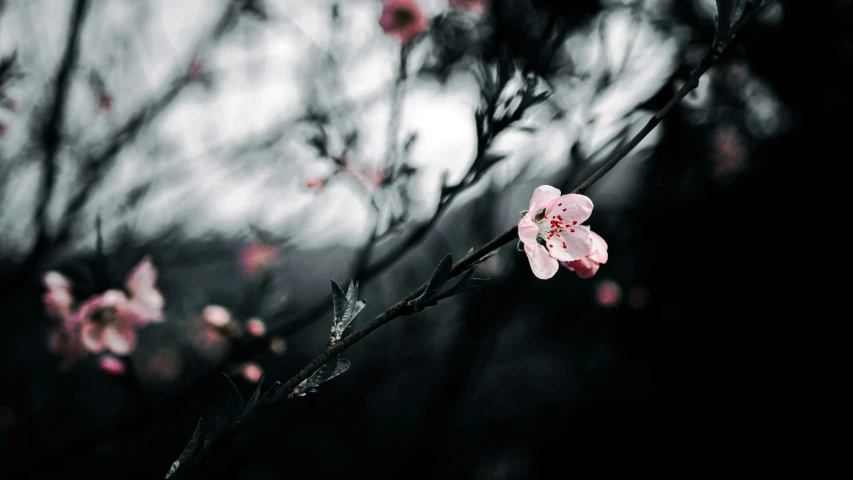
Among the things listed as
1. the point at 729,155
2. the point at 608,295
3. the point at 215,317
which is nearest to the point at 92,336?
the point at 215,317

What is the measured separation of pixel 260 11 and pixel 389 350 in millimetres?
2170

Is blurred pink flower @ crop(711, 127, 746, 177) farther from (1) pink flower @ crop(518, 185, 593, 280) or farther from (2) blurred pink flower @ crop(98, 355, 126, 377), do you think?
(2) blurred pink flower @ crop(98, 355, 126, 377)

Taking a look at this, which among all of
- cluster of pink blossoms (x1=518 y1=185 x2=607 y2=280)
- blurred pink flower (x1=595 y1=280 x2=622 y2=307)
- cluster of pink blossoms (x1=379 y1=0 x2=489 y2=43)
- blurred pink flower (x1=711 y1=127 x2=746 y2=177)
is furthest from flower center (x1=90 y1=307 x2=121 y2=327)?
blurred pink flower (x1=711 y1=127 x2=746 y2=177)

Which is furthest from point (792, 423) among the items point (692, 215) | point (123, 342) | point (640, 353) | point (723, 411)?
point (123, 342)

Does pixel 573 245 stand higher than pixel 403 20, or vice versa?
pixel 403 20

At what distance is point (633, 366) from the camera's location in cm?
558

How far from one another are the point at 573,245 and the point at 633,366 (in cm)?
526

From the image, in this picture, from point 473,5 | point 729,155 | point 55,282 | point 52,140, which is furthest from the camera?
point 729,155

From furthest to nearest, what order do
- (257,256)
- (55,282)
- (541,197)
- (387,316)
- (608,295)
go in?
1. (257,256)
2. (608,295)
3. (55,282)
4. (541,197)
5. (387,316)

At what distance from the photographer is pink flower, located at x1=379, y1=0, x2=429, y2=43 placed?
1.85 m

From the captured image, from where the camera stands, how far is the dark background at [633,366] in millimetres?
3801

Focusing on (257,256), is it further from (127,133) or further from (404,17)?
(404,17)

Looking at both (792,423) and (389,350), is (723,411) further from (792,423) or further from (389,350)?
(389,350)

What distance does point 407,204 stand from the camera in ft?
5.25
